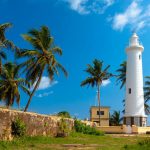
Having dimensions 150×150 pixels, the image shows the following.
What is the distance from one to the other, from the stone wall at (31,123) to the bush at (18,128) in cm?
23

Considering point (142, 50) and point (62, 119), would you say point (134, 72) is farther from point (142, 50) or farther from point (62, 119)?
point (62, 119)

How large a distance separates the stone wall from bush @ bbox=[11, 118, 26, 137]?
0.75 ft

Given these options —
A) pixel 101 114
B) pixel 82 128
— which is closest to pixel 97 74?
pixel 101 114

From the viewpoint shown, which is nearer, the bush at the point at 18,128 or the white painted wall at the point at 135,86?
the bush at the point at 18,128

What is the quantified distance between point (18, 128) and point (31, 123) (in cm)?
206

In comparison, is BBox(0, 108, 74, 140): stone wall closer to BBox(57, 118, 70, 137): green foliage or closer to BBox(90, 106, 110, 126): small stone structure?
BBox(57, 118, 70, 137): green foliage

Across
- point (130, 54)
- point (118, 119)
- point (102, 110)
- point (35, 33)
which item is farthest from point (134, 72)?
point (35, 33)

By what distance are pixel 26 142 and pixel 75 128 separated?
13501mm

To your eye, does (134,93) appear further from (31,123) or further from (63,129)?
(31,123)

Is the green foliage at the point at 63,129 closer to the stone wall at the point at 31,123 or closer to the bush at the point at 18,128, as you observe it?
the stone wall at the point at 31,123

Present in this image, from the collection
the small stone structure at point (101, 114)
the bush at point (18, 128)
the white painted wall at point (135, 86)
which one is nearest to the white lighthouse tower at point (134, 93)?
the white painted wall at point (135, 86)

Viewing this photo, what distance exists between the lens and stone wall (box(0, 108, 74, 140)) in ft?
59.7

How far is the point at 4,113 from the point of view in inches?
719

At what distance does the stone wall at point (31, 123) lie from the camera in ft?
59.7
